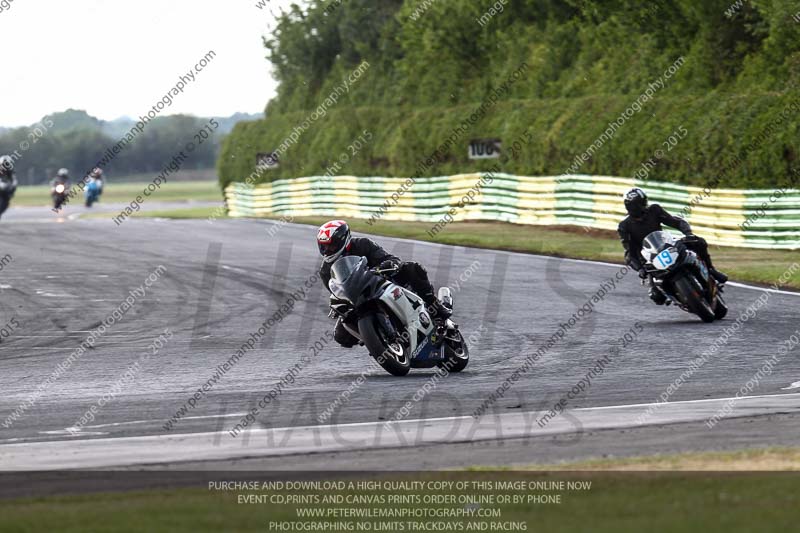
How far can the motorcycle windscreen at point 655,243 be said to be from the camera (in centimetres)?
1602

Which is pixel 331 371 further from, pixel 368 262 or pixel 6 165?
pixel 6 165

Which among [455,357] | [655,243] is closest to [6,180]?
[655,243]

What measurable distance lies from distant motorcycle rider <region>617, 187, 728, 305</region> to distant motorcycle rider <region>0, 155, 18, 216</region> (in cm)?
2465

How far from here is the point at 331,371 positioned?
43.7 ft

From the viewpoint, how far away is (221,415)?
10461 mm

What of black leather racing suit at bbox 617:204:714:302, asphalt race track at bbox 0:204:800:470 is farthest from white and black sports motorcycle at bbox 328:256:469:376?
black leather racing suit at bbox 617:204:714:302

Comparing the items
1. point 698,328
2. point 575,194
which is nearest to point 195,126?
point 575,194

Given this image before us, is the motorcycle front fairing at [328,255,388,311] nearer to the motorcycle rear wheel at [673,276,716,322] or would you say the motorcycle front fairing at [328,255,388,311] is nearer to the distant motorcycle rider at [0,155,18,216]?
the motorcycle rear wheel at [673,276,716,322]

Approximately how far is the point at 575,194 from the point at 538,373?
20694mm

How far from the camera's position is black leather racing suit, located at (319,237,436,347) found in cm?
1257

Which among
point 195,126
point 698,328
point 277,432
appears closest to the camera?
point 277,432

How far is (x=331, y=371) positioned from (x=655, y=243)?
4.84 metres

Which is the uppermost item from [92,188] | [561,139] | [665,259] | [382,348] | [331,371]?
[561,139]

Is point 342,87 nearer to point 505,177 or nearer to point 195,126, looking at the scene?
point 505,177
